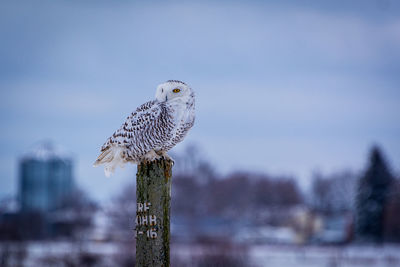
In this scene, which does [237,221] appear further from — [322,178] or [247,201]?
[322,178]

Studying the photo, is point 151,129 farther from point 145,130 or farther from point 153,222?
point 153,222

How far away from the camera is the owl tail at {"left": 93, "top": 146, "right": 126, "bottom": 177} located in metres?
6.55

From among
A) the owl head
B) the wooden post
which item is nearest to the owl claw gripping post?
the owl head

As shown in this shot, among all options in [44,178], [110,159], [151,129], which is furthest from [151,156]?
[44,178]

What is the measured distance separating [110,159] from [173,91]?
1049 mm

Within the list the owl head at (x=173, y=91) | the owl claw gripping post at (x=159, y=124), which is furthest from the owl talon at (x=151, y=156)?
the owl head at (x=173, y=91)

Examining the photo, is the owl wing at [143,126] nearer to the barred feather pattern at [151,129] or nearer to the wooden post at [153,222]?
the barred feather pattern at [151,129]

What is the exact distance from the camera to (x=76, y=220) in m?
54.2

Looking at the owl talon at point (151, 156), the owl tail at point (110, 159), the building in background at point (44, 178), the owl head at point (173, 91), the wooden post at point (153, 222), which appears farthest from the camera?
the building in background at point (44, 178)

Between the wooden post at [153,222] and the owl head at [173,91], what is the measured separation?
83 cm

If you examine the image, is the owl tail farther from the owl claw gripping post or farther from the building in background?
the building in background

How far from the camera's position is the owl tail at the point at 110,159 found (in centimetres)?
655

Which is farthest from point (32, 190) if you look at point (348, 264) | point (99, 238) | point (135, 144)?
point (135, 144)

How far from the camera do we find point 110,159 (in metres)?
6.67
